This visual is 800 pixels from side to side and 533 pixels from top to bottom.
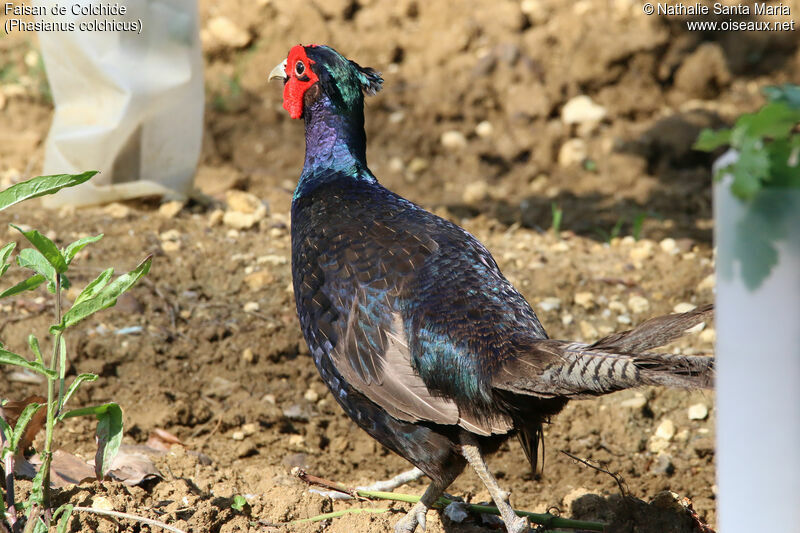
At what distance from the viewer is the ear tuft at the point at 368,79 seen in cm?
365

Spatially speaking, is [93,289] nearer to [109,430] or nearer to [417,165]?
[109,430]

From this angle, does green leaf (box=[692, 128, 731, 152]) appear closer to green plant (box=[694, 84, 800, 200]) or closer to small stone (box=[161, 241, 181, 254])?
green plant (box=[694, 84, 800, 200])

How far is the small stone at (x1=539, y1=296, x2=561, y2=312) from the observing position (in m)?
4.34

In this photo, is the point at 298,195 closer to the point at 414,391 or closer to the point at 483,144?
the point at 414,391

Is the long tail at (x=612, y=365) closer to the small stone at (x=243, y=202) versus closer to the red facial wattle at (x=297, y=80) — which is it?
the red facial wattle at (x=297, y=80)


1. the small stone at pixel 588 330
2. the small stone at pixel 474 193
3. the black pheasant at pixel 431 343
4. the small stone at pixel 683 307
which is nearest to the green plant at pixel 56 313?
the black pheasant at pixel 431 343

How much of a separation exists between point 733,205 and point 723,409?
0.37 meters

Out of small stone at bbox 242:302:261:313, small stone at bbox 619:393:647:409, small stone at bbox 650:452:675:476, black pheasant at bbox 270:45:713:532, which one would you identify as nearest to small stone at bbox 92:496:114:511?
black pheasant at bbox 270:45:713:532

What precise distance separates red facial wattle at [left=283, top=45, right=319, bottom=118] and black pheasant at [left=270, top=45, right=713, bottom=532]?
0.58 meters

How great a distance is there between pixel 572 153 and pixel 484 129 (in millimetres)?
661

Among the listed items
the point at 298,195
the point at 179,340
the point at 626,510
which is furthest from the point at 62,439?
the point at 626,510

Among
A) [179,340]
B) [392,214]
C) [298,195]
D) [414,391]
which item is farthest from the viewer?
[179,340]

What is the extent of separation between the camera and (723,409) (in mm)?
1563

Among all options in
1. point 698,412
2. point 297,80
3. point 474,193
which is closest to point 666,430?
point 698,412
